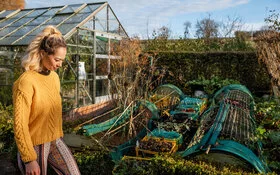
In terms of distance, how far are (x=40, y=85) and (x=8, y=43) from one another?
6.56 meters

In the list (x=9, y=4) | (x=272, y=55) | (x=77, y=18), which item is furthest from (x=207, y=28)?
(x=9, y=4)

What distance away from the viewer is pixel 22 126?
186cm

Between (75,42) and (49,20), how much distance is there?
153 cm

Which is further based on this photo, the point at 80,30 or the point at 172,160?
the point at 80,30

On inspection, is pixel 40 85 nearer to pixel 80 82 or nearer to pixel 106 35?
pixel 80 82

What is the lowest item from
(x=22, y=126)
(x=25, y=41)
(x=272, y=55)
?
(x=22, y=126)

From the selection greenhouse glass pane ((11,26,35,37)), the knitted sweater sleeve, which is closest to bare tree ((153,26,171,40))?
greenhouse glass pane ((11,26,35,37))

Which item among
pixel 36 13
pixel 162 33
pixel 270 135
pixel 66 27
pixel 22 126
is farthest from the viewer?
pixel 162 33

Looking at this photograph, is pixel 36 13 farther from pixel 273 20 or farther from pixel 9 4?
pixel 273 20

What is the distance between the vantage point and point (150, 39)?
1311 cm

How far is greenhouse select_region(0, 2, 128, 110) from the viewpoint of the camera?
25.6ft

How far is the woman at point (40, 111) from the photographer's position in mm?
1873

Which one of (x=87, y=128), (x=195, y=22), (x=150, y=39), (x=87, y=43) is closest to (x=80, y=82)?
(x=87, y=43)

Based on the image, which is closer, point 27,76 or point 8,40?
point 27,76
